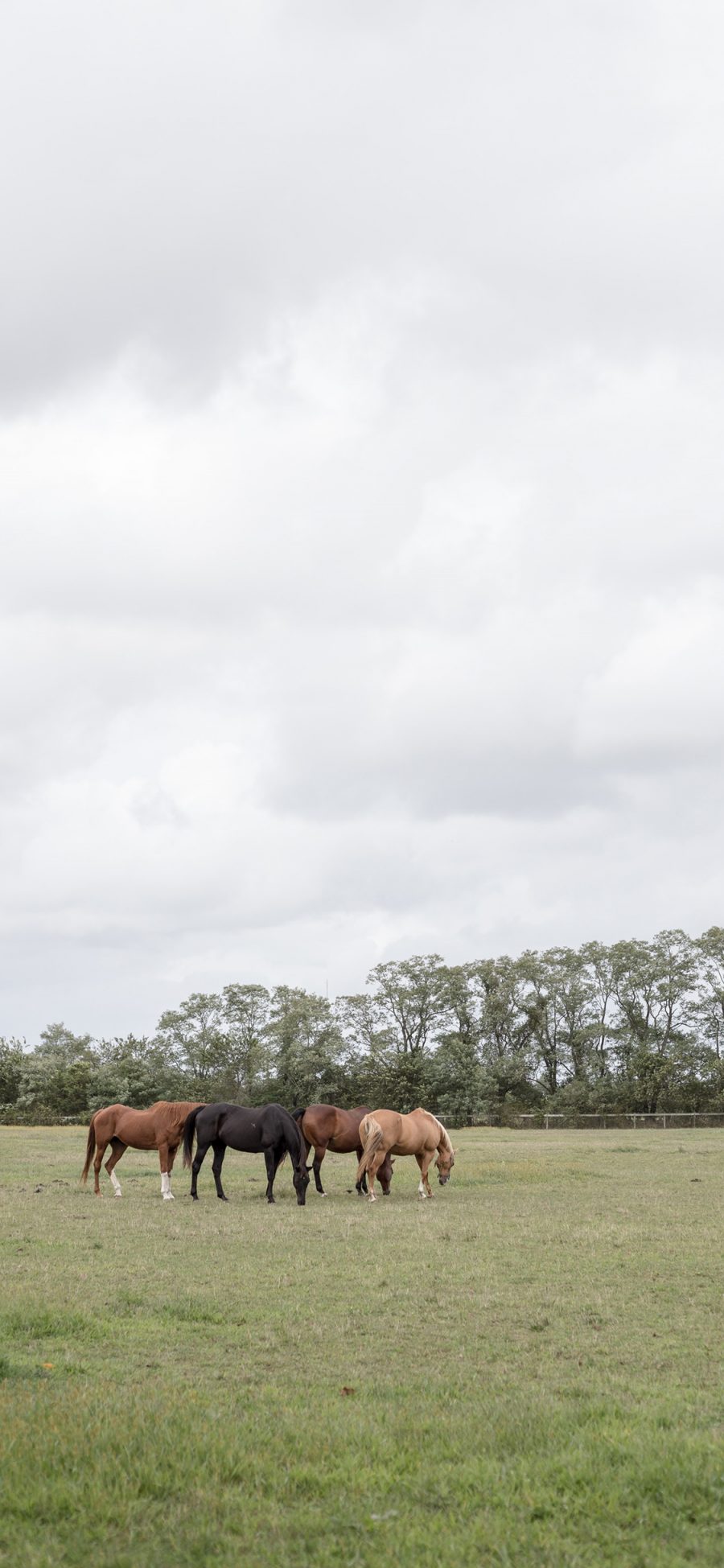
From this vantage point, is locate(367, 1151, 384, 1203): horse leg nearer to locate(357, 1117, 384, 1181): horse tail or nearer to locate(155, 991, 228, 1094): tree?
locate(357, 1117, 384, 1181): horse tail

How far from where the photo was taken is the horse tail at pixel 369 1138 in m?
19.6

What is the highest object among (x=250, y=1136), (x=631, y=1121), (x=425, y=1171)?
(x=250, y=1136)

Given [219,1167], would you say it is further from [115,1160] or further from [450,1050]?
[450,1050]

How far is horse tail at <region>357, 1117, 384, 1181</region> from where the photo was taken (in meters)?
19.6

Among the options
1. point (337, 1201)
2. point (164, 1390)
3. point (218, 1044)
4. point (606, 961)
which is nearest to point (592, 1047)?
point (606, 961)

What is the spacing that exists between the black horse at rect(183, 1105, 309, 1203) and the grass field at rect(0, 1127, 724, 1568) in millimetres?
2862

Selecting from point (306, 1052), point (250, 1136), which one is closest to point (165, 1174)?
point (250, 1136)

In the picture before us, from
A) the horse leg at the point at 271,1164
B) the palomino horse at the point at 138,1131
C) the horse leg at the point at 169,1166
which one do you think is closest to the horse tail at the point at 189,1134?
the palomino horse at the point at 138,1131

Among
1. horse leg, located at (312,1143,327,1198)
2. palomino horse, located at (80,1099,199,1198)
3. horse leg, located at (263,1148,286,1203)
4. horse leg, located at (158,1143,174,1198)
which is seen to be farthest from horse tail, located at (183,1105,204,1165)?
horse leg, located at (312,1143,327,1198)

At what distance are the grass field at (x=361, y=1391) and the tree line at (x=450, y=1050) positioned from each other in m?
57.4

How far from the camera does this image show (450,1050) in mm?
80000

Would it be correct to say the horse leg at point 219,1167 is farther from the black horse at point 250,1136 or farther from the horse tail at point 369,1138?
the horse tail at point 369,1138

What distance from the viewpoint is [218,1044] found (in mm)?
87312

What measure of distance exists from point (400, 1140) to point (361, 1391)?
1310 centimetres
